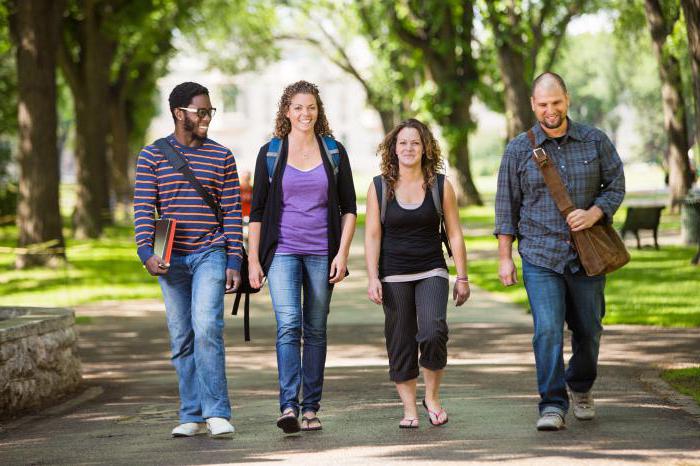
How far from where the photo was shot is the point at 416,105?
39531mm

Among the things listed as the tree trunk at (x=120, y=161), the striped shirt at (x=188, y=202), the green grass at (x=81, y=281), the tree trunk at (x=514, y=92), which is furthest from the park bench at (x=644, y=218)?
the tree trunk at (x=120, y=161)

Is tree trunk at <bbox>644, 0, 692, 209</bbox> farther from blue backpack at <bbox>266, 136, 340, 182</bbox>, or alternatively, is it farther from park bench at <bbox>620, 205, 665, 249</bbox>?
blue backpack at <bbox>266, 136, 340, 182</bbox>

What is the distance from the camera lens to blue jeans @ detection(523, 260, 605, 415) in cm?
711

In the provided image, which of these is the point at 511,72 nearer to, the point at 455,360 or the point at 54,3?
the point at 54,3

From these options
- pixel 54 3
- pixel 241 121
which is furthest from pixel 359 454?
pixel 241 121

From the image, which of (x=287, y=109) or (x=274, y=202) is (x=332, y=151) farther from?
(x=274, y=202)

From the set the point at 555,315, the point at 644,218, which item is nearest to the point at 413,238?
the point at 555,315

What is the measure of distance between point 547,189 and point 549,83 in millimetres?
561

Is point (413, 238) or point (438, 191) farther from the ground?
point (438, 191)

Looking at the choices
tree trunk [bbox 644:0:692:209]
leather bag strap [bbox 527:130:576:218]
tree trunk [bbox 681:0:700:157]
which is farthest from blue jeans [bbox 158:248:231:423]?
tree trunk [bbox 644:0:692:209]

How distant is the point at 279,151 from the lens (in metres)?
7.27

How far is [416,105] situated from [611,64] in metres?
59.2

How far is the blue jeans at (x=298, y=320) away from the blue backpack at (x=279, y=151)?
1.56 feet

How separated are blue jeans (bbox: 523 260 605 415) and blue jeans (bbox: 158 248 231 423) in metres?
1.68
